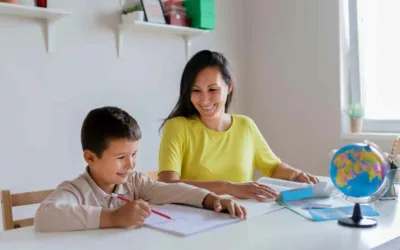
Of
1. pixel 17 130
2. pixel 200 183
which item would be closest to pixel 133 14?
pixel 17 130

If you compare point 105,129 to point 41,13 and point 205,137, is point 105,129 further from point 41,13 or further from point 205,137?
point 41,13

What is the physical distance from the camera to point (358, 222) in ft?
3.68

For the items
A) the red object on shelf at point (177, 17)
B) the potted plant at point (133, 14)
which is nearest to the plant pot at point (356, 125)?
the red object on shelf at point (177, 17)

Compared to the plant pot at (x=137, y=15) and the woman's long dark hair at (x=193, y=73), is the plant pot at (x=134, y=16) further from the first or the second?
the woman's long dark hair at (x=193, y=73)

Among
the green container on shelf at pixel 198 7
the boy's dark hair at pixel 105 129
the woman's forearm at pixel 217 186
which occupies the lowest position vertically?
the woman's forearm at pixel 217 186

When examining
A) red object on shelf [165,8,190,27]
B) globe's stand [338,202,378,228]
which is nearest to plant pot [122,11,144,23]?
red object on shelf [165,8,190,27]

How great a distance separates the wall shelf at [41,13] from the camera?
202 cm

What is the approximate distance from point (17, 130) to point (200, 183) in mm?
1040

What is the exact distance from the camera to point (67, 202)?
3.73ft

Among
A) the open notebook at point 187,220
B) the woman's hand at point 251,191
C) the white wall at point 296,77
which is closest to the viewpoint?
the open notebook at point 187,220

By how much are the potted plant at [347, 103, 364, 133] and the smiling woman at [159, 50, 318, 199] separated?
102 cm

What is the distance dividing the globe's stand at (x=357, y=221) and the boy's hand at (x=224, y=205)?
242 millimetres

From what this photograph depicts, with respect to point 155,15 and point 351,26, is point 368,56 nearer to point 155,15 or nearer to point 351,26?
point 351,26

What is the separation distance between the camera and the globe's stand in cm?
111
